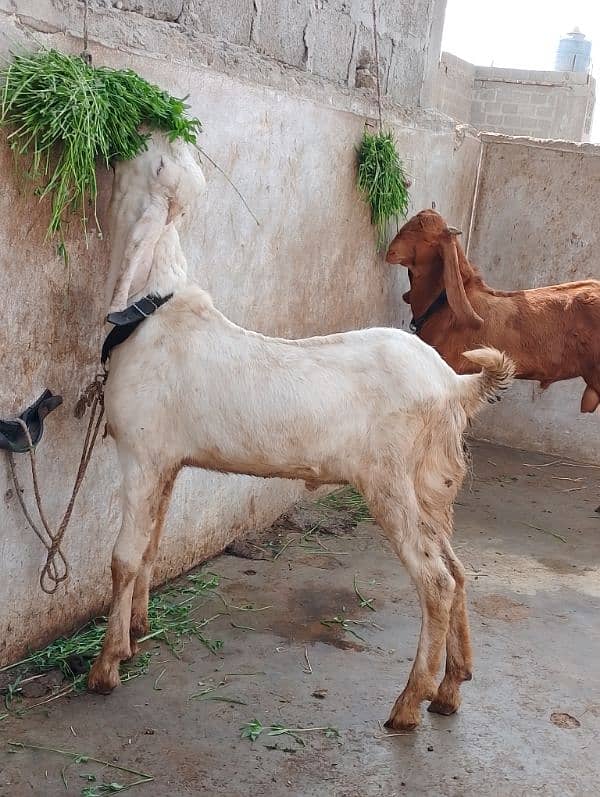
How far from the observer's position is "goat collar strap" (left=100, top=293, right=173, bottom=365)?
337 centimetres

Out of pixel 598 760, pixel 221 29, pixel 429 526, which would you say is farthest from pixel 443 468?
pixel 221 29

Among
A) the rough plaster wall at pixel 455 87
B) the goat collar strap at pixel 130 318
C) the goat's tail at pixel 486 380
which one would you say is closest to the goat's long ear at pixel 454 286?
the goat's tail at pixel 486 380

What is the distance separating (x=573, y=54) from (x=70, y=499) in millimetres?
21489

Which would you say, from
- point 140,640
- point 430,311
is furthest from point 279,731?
point 430,311

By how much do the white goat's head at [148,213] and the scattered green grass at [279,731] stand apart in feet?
5.03

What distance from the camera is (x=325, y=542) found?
5379 mm

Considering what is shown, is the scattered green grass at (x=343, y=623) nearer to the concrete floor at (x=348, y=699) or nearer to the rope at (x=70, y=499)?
the concrete floor at (x=348, y=699)

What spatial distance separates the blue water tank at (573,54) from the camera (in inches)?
874

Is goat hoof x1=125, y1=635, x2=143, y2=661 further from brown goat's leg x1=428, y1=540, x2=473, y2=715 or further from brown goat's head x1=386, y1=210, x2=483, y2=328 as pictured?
brown goat's head x1=386, y1=210, x2=483, y2=328

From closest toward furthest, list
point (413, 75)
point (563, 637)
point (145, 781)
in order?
point (145, 781), point (563, 637), point (413, 75)

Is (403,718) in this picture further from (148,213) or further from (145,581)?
(148,213)

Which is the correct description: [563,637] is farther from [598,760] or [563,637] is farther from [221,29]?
[221,29]

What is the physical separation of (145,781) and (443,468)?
4.84ft

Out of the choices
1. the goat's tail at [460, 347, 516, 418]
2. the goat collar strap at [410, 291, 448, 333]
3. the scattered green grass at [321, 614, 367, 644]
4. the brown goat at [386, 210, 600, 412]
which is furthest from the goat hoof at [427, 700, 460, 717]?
the goat collar strap at [410, 291, 448, 333]
